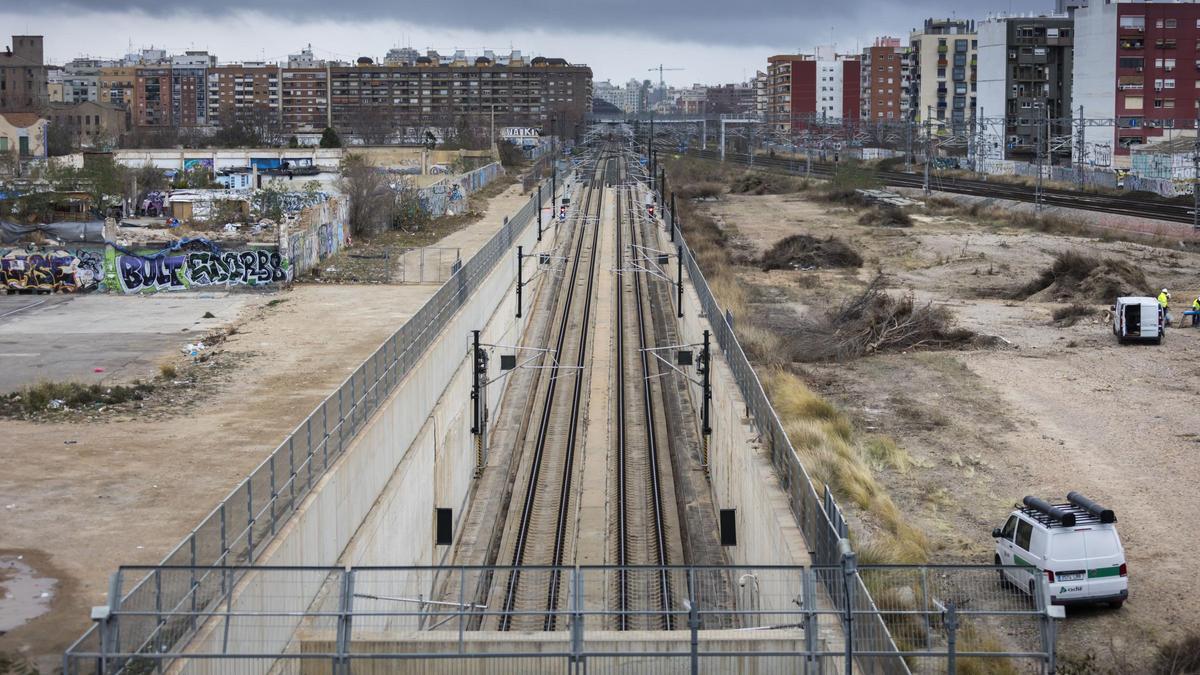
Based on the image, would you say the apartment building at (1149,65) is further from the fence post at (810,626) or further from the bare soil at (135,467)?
the fence post at (810,626)

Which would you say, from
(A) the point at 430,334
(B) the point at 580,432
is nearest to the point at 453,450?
(A) the point at 430,334

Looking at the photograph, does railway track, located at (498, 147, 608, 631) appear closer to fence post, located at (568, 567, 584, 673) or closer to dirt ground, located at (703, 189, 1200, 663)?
fence post, located at (568, 567, 584, 673)

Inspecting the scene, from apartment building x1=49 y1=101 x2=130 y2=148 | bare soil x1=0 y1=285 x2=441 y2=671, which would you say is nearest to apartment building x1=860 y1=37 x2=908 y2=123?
apartment building x1=49 y1=101 x2=130 y2=148

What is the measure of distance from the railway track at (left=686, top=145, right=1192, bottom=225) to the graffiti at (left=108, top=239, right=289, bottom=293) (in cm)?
4185

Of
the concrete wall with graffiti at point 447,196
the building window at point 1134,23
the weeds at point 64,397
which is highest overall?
the building window at point 1134,23

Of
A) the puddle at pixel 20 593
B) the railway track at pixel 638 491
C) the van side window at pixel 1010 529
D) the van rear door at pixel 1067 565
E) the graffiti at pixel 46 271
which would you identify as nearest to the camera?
the puddle at pixel 20 593

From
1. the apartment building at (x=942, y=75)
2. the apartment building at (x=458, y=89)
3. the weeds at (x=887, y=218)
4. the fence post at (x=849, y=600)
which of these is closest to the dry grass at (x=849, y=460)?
the fence post at (x=849, y=600)

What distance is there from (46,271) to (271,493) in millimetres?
27170

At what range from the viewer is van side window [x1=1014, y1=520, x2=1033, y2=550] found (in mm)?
16906

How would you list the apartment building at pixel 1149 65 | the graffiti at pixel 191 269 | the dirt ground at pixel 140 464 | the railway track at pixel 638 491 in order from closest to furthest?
the dirt ground at pixel 140 464 < the railway track at pixel 638 491 < the graffiti at pixel 191 269 < the apartment building at pixel 1149 65

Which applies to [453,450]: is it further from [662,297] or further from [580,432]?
[662,297]

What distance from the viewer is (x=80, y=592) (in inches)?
538

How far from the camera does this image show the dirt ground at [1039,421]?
19.0m

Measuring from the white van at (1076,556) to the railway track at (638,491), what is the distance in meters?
4.54
